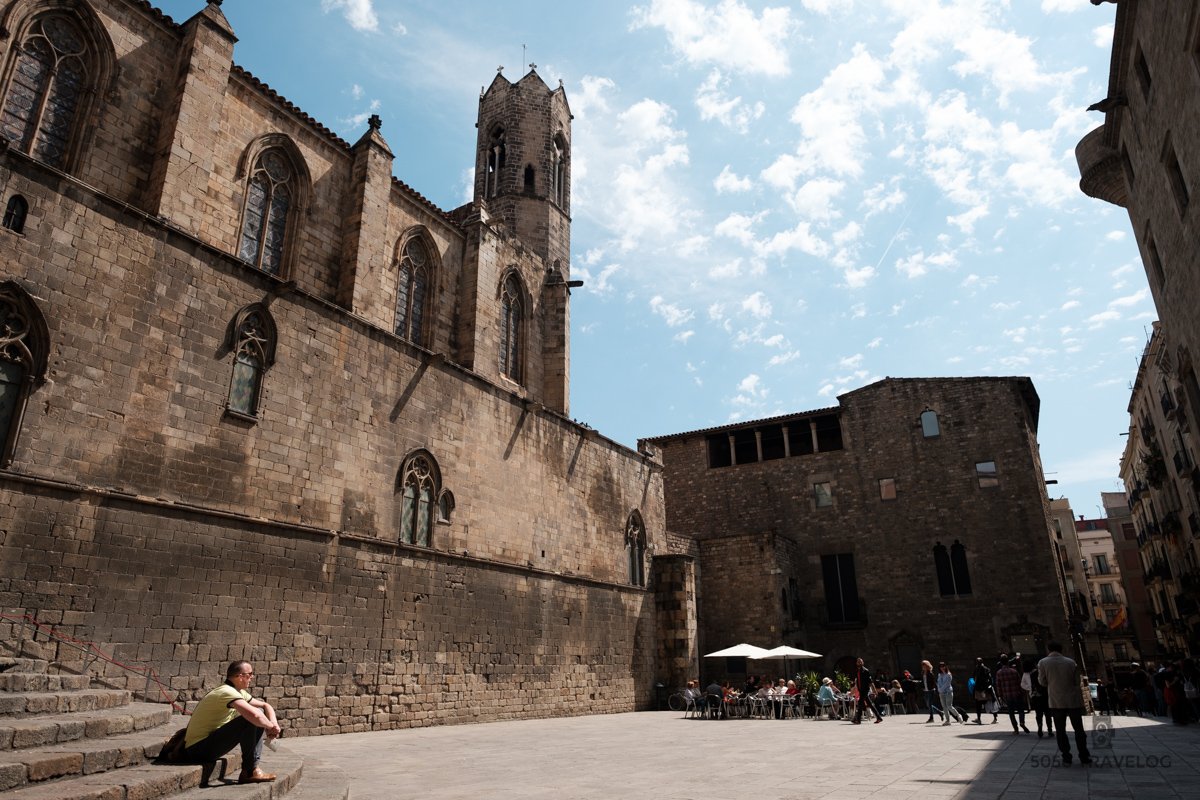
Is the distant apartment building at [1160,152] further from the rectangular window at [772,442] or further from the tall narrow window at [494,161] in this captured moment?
the tall narrow window at [494,161]

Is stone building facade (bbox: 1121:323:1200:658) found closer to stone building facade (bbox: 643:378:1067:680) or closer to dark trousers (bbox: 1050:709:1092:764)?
stone building facade (bbox: 643:378:1067:680)

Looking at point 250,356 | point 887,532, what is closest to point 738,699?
point 887,532

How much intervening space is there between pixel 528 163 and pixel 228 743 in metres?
22.7

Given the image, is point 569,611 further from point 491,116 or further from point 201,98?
point 491,116

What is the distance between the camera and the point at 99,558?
29.0ft

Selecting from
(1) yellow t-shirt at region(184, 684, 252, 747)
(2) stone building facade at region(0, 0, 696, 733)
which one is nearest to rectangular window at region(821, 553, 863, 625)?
(2) stone building facade at region(0, 0, 696, 733)

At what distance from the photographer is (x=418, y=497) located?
547 inches

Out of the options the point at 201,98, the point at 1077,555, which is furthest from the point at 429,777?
the point at 1077,555

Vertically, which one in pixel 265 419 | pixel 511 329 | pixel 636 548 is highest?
pixel 511 329

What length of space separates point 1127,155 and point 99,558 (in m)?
18.6

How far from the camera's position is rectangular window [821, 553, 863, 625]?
26.4 meters

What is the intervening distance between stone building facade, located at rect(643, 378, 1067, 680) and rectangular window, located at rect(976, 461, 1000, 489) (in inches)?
1.8

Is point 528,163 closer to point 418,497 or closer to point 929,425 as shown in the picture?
point 418,497

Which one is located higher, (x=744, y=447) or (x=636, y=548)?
(x=744, y=447)
